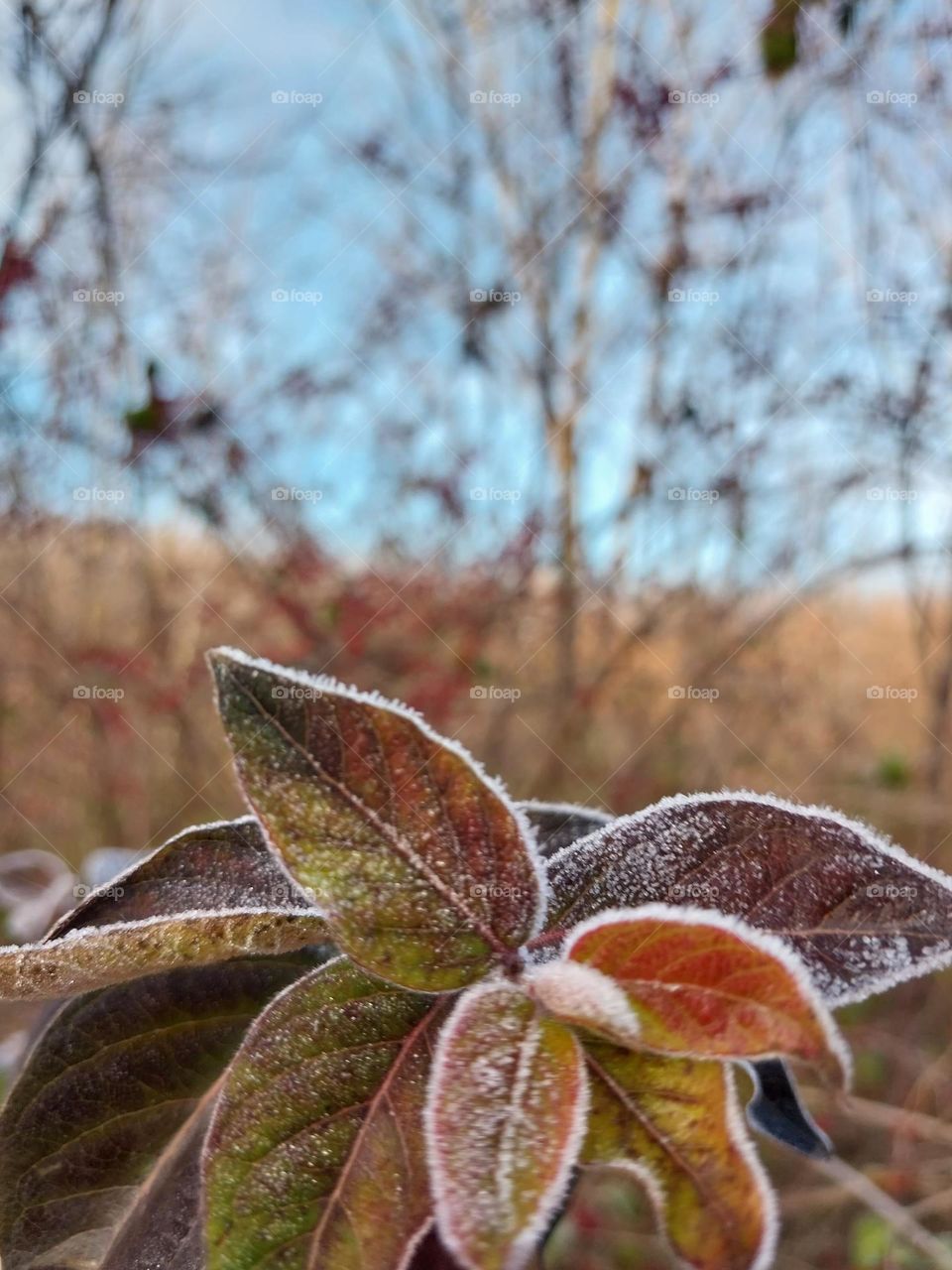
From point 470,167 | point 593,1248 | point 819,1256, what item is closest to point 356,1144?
point 593,1248

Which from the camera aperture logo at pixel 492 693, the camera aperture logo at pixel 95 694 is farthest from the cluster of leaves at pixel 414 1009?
the camera aperture logo at pixel 95 694

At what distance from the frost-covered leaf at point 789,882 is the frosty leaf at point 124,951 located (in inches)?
4.0

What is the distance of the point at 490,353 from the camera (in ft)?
8.66

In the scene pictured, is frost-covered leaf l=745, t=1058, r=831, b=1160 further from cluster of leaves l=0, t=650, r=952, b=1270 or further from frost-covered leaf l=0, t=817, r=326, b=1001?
frost-covered leaf l=0, t=817, r=326, b=1001

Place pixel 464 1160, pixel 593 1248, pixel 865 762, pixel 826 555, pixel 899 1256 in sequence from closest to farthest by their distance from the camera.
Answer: pixel 464 1160, pixel 899 1256, pixel 593 1248, pixel 826 555, pixel 865 762

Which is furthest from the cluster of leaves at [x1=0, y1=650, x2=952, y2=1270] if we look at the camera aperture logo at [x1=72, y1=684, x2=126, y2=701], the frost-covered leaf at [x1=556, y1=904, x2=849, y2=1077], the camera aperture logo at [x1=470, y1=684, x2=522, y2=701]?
the camera aperture logo at [x1=72, y1=684, x2=126, y2=701]

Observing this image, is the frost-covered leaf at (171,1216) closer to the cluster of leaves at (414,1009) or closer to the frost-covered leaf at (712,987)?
the cluster of leaves at (414,1009)

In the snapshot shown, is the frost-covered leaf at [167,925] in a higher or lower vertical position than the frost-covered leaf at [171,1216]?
higher

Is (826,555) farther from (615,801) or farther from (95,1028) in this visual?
(95,1028)

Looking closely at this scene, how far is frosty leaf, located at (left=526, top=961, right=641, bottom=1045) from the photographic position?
0.23 meters

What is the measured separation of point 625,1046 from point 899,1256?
1878 millimetres

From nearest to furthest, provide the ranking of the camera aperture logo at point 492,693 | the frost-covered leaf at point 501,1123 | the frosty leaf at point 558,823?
1. the frost-covered leaf at point 501,1123
2. the frosty leaf at point 558,823
3. the camera aperture logo at point 492,693

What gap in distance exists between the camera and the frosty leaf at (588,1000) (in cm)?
23

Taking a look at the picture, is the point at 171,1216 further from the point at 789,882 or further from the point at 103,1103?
the point at 789,882
